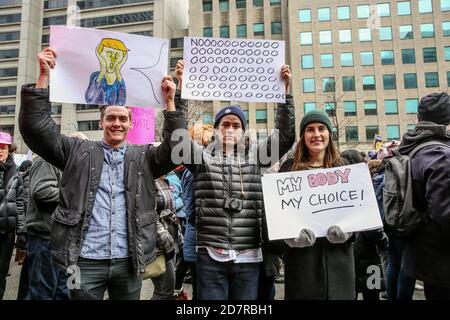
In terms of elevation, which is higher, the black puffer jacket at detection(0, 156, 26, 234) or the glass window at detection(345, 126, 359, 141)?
the glass window at detection(345, 126, 359, 141)

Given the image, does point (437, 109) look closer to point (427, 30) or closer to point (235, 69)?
point (235, 69)

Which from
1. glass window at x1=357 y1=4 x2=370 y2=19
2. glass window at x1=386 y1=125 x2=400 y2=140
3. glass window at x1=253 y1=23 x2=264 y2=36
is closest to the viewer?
glass window at x1=386 y1=125 x2=400 y2=140

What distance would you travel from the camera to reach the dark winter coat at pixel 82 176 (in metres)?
2.23

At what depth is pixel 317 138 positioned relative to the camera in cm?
281

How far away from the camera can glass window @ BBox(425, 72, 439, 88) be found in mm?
42125

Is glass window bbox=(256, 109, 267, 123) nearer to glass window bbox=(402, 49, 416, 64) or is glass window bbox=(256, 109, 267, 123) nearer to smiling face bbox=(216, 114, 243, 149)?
glass window bbox=(402, 49, 416, 64)

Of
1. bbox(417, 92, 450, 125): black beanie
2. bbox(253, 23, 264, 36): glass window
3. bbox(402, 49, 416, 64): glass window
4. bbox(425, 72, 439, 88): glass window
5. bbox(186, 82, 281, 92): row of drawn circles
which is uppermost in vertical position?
bbox(253, 23, 264, 36): glass window

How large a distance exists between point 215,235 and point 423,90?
46.6 m

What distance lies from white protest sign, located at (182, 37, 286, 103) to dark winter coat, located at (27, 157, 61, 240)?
71.5 inches

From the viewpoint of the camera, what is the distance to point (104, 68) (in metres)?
2.74

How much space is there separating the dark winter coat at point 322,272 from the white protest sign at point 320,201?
0.45ft

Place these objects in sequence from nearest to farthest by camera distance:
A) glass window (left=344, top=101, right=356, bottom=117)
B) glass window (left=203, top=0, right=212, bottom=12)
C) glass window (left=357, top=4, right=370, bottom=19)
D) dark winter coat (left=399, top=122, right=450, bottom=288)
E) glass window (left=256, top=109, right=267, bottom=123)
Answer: dark winter coat (left=399, top=122, right=450, bottom=288)
glass window (left=344, top=101, right=356, bottom=117)
glass window (left=357, top=4, right=370, bottom=19)
glass window (left=256, top=109, right=267, bottom=123)
glass window (left=203, top=0, right=212, bottom=12)

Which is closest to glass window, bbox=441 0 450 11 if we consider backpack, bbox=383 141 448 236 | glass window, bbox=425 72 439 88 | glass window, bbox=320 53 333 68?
glass window, bbox=425 72 439 88

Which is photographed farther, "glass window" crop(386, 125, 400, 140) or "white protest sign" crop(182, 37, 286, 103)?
"glass window" crop(386, 125, 400, 140)
